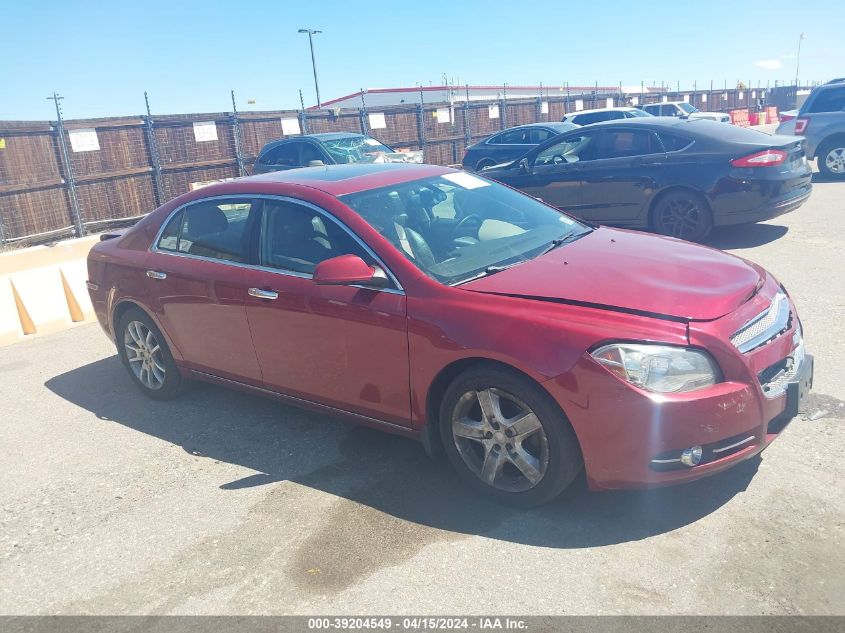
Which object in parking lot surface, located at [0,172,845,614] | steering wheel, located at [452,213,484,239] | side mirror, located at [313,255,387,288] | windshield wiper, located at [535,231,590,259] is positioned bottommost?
parking lot surface, located at [0,172,845,614]

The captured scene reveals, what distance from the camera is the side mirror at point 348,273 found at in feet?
12.3

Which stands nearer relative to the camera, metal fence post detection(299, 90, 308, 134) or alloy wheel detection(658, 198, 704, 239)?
alloy wheel detection(658, 198, 704, 239)

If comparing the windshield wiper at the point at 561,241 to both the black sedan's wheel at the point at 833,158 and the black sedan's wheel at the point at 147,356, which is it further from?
the black sedan's wheel at the point at 833,158

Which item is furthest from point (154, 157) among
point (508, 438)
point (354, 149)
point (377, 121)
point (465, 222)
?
point (508, 438)

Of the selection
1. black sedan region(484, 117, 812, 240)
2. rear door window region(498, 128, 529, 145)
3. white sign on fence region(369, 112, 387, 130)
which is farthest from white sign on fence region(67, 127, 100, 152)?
black sedan region(484, 117, 812, 240)

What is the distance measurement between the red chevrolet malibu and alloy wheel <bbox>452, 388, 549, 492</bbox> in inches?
0.4

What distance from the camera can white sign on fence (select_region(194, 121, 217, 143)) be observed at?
17.4 metres

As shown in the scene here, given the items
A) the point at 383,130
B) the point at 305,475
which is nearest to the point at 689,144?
the point at 305,475

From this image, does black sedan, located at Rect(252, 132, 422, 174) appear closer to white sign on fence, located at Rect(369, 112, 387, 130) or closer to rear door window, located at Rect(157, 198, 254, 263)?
white sign on fence, located at Rect(369, 112, 387, 130)

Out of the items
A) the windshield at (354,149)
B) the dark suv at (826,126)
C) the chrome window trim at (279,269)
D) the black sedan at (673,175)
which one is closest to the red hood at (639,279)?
the chrome window trim at (279,269)

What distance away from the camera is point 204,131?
17.5 m

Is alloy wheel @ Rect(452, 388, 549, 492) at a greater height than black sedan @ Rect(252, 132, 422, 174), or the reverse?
black sedan @ Rect(252, 132, 422, 174)

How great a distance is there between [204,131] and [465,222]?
14771 millimetres

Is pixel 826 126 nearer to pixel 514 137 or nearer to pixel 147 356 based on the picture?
pixel 514 137
